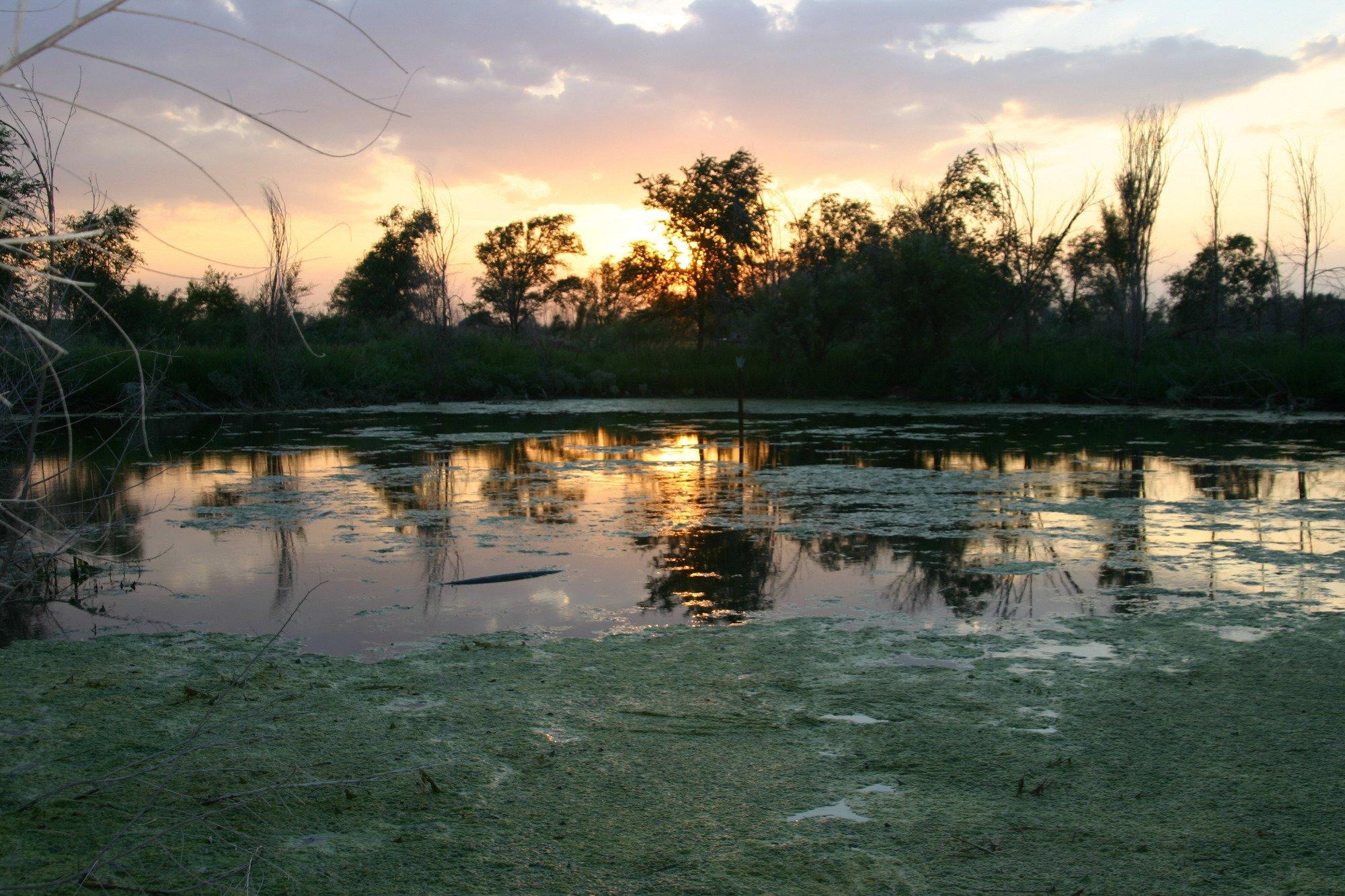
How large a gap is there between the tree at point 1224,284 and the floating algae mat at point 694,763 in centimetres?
2478

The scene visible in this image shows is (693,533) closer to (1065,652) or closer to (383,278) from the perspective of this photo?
(1065,652)

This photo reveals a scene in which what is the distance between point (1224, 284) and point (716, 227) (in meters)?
17.2

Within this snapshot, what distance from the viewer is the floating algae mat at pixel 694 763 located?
2426 millimetres

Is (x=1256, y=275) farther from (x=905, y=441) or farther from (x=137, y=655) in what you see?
(x=137, y=655)

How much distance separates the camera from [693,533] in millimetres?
7355

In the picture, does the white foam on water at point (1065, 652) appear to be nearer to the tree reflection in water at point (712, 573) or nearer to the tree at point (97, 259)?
the tree reflection in water at point (712, 573)

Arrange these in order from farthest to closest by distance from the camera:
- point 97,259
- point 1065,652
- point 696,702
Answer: point 97,259 → point 1065,652 → point 696,702

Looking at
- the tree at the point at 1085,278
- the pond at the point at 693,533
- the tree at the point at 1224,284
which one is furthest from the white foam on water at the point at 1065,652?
the tree at the point at 1085,278

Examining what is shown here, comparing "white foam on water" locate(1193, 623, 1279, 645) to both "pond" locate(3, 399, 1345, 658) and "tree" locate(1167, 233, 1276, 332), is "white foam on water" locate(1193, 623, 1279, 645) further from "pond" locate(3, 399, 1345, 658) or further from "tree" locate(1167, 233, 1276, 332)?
"tree" locate(1167, 233, 1276, 332)

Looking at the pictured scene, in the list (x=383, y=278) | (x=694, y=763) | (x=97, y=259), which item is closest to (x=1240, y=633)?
(x=694, y=763)

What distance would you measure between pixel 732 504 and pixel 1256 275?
2895cm

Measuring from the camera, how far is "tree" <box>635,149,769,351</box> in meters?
37.6

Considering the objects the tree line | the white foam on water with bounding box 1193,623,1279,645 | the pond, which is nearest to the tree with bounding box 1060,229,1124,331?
the tree line

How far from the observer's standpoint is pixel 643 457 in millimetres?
12992
